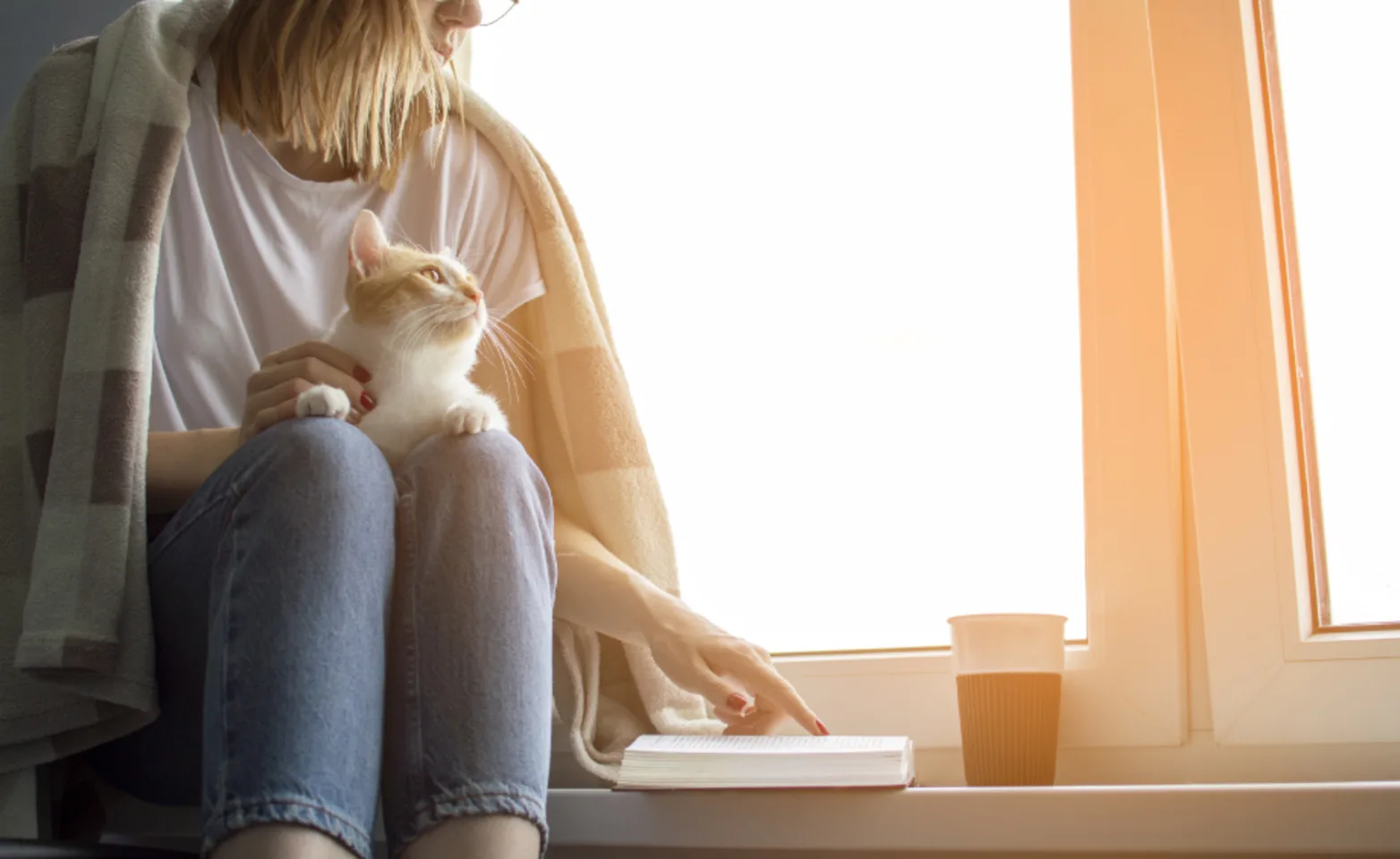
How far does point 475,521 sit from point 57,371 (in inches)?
18.3

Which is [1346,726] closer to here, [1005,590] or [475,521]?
[1005,590]

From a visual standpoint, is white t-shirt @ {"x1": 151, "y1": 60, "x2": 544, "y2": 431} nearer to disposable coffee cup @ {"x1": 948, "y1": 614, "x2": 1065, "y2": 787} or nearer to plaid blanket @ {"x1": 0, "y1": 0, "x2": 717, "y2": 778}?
plaid blanket @ {"x1": 0, "y1": 0, "x2": 717, "y2": 778}

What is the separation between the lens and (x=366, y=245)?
109 cm

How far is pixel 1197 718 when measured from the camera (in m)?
1.12

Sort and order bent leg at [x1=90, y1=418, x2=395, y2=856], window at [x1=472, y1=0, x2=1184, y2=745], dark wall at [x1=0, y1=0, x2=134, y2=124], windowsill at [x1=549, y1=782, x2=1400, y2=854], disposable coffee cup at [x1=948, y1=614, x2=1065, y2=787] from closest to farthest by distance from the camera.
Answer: bent leg at [x1=90, y1=418, x2=395, y2=856]
windowsill at [x1=549, y1=782, x2=1400, y2=854]
disposable coffee cup at [x1=948, y1=614, x2=1065, y2=787]
window at [x1=472, y1=0, x2=1184, y2=745]
dark wall at [x1=0, y1=0, x2=134, y2=124]

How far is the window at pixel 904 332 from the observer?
3.86 feet

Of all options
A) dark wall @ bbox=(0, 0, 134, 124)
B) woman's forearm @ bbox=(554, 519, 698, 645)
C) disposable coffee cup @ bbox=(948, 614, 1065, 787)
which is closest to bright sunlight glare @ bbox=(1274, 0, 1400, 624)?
disposable coffee cup @ bbox=(948, 614, 1065, 787)

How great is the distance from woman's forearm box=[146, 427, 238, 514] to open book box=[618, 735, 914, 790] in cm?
43

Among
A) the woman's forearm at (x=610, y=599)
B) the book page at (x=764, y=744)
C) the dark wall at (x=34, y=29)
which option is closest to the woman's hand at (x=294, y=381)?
the woman's forearm at (x=610, y=599)

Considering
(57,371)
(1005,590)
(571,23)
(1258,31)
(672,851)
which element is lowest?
(672,851)

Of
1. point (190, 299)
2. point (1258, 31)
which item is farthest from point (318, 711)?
point (1258, 31)

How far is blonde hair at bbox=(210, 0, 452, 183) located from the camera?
1.13 metres

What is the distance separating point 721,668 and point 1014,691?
0.27m

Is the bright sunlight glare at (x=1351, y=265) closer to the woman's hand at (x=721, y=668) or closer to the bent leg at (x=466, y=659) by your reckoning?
the woman's hand at (x=721, y=668)
